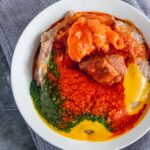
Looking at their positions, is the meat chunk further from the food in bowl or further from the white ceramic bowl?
the white ceramic bowl

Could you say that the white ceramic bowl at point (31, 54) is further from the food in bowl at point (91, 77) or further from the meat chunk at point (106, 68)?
the meat chunk at point (106, 68)

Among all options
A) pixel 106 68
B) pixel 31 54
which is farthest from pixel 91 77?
pixel 31 54

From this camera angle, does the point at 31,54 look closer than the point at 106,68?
No

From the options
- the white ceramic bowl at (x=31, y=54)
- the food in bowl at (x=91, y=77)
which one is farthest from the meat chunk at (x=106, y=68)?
the white ceramic bowl at (x=31, y=54)

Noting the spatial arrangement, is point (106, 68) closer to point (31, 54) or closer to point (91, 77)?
point (91, 77)

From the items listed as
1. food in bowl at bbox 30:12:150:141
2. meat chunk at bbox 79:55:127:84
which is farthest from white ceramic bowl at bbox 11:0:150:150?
meat chunk at bbox 79:55:127:84
